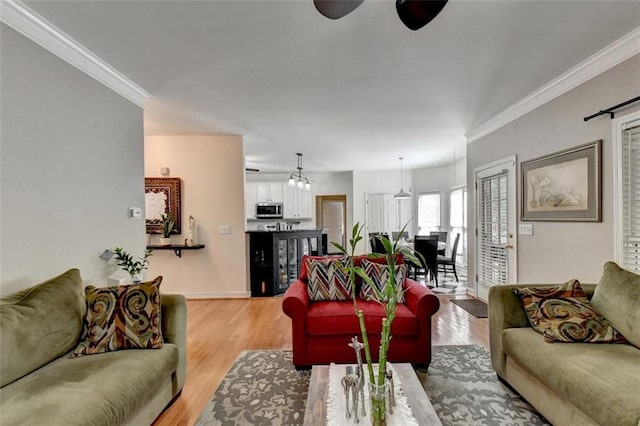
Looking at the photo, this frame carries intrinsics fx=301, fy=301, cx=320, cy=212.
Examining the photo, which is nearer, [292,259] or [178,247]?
[178,247]

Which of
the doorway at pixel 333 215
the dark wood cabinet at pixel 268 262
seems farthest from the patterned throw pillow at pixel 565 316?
the doorway at pixel 333 215

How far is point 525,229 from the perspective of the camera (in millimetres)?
3541

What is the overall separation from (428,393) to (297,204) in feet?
20.3

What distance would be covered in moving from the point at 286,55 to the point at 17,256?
2288 millimetres

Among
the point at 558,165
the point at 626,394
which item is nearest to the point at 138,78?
the point at 626,394

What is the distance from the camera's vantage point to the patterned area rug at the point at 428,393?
1914 millimetres

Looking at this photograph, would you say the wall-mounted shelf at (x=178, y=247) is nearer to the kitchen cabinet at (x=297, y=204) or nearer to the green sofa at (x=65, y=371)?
the green sofa at (x=65, y=371)

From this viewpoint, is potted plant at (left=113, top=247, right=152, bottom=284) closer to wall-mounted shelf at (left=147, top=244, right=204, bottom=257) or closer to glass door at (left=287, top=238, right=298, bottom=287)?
wall-mounted shelf at (left=147, top=244, right=204, bottom=257)

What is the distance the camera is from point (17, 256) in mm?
1879

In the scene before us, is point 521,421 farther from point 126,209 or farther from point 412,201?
point 412,201

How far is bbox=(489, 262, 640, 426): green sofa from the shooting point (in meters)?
1.39

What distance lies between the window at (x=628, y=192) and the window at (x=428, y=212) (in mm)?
5177

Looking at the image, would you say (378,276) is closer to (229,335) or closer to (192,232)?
(229,335)

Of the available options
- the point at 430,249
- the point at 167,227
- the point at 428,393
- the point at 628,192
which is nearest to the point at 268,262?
the point at 167,227
